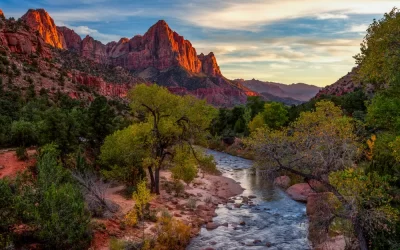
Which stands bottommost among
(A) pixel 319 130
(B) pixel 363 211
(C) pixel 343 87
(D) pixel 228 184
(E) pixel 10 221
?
(D) pixel 228 184

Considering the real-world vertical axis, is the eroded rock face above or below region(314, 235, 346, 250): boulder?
above

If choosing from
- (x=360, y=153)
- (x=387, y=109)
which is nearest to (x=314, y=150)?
(x=360, y=153)

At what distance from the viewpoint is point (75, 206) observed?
676 inches

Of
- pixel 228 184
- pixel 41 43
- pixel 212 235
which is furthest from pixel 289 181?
pixel 41 43

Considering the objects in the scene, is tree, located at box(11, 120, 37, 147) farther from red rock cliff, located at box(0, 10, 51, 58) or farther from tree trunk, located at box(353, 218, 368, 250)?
red rock cliff, located at box(0, 10, 51, 58)

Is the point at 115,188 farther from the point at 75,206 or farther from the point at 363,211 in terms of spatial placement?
the point at 363,211

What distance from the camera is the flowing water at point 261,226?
2253 centimetres

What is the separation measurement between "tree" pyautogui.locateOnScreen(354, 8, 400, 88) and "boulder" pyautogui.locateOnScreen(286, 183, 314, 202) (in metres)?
17.6

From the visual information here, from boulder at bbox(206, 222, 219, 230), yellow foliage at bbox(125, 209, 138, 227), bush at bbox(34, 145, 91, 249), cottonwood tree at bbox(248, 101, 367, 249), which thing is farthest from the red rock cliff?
cottonwood tree at bbox(248, 101, 367, 249)

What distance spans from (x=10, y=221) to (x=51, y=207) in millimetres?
1942

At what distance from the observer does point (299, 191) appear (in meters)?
35.7

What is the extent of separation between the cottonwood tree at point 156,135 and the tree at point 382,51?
1570cm

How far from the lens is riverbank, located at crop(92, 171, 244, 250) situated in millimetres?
20763

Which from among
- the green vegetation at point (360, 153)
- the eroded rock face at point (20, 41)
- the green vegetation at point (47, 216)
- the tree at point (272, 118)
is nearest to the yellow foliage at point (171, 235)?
the green vegetation at point (47, 216)
